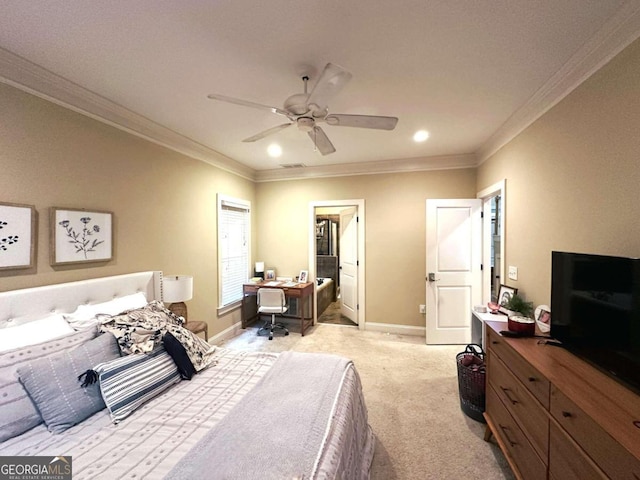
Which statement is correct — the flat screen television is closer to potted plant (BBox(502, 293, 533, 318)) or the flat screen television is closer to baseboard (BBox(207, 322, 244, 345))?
potted plant (BBox(502, 293, 533, 318))

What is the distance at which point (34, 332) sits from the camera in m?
1.54

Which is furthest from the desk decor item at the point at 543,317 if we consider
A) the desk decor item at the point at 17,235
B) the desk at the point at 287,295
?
the desk decor item at the point at 17,235

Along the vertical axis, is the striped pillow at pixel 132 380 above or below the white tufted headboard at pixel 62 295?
below

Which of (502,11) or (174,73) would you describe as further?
(174,73)

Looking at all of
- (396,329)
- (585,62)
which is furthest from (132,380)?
(396,329)

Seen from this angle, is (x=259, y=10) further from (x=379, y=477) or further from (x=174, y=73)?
(x=379, y=477)

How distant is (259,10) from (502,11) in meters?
1.28

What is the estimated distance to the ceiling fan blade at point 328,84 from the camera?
56.0 inches

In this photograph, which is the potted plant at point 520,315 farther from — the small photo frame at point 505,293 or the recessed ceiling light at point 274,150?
the recessed ceiling light at point 274,150

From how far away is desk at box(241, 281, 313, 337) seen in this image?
3.97 m

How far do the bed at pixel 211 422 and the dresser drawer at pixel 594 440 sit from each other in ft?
3.06

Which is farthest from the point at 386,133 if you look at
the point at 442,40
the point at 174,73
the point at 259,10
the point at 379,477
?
the point at 379,477

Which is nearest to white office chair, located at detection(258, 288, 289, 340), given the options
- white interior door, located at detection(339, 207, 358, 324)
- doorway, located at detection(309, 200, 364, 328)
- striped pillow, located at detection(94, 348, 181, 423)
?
doorway, located at detection(309, 200, 364, 328)

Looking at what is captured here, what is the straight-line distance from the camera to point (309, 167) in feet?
14.4
